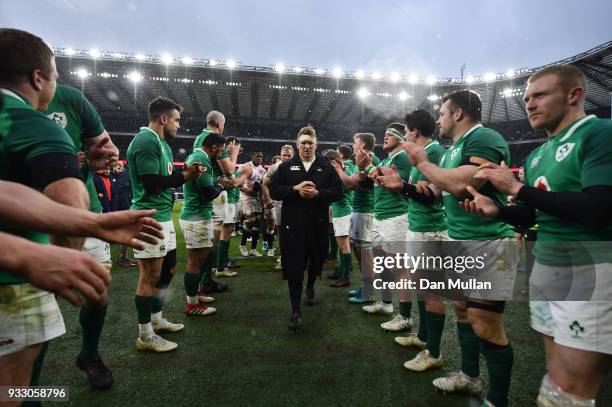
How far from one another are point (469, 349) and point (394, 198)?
6.36 ft

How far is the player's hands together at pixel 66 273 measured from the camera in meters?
0.80

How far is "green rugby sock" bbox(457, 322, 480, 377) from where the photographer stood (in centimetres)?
231

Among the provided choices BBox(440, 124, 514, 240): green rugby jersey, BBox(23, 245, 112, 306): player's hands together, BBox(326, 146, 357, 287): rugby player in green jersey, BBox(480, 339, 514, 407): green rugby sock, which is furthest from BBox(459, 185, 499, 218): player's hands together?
BBox(326, 146, 357, 287): rugby player in green jersey

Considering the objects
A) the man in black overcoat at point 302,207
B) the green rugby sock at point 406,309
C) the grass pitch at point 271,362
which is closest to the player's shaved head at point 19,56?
the grass pitch at point 271,362

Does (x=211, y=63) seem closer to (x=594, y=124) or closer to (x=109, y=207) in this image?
(x=109, y=207)

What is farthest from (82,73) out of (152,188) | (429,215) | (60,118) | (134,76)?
(429,215)

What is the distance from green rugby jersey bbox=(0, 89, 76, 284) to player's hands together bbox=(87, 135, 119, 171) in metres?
1.08

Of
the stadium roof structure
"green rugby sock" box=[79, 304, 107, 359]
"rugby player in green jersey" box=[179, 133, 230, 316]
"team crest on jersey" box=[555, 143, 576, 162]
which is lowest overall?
"green rugby sock" box=[79, 304, 107, 359]

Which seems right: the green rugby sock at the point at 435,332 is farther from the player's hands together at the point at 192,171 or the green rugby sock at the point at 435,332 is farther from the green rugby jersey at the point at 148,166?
the green rugby jersey at the point at 148,166

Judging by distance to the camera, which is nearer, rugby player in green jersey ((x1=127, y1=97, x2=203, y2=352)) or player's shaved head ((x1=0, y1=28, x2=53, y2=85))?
player's shaved head ((x1=0, y1=28, x2=53, y2=85))

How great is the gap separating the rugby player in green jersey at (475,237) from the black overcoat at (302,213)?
1592 millimetres

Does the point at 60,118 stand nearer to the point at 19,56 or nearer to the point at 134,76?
the point at 19,56

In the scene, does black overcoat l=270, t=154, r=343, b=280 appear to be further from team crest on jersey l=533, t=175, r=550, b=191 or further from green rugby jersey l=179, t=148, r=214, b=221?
team crest on jersey l=533, t=175, r=550, b=191

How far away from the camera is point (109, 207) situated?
7066 millimetres
